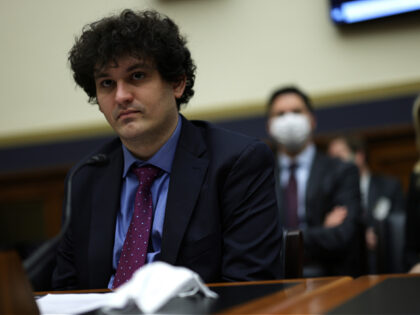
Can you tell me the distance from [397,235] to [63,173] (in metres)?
2.94

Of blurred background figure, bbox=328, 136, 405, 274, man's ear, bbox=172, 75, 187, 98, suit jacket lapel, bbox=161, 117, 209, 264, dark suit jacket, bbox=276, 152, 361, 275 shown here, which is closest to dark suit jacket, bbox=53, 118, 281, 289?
suit jacket lapel, bbox=161, 117, 209, 264

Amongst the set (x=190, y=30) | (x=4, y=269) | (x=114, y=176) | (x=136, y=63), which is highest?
(x=190, y=30)

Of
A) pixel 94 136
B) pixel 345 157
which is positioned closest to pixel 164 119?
pixel 345 157

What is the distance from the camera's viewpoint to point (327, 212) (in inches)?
103

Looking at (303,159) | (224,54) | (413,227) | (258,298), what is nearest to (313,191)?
(303,159)

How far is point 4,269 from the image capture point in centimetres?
75

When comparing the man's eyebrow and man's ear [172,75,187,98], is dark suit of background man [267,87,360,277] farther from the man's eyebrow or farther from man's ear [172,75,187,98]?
the man's eyebrow

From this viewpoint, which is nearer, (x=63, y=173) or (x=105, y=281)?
(x=105, y=281)

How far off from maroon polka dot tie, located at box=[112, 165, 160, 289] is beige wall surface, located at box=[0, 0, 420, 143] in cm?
245

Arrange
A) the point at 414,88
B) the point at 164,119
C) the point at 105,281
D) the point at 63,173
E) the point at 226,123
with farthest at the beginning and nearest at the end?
the point at 63,173 < the point at 226,123 < the point at 414,88 < the point at 164,119 < the point at 105,281

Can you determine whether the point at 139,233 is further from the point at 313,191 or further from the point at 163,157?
the point at 313,191

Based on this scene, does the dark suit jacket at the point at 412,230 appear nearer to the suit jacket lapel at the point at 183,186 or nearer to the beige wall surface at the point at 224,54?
the suit jacket lapel at the point at 183,186

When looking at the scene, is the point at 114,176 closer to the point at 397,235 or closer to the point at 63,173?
the point at 397,235

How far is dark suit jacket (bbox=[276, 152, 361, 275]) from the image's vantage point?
2.40 meters
